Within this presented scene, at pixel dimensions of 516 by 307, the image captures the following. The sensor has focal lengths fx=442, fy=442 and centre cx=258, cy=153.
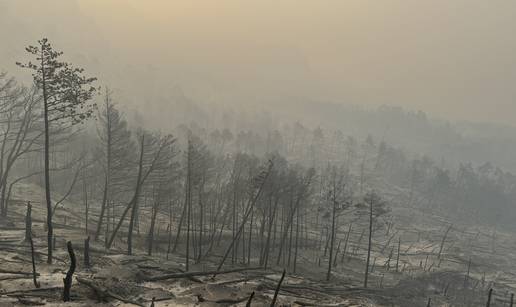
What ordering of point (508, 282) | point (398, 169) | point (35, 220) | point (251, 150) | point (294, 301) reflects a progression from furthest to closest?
point (398, 169) < point (251, 150) < point (508, 282) < point (35, 220) < point (294, 301)

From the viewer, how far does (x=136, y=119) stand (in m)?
150

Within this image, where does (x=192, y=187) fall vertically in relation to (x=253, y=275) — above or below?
above

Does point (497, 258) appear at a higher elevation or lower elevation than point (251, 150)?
lower

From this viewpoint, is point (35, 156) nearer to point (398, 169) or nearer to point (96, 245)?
point (96, 245)

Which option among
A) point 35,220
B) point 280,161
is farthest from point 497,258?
point 35,220

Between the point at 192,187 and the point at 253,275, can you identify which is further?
the point at 192,187

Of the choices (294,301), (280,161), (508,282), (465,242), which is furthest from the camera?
(465,242)

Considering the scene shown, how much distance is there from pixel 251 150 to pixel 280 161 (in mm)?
66536

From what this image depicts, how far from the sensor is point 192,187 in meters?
57.8

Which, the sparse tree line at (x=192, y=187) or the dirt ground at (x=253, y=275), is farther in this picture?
the sparse tree line at (x=192, y=187)

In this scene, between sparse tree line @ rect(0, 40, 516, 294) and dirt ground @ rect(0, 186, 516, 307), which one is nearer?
dirt ground @ rect(0, 186, 516, 307)

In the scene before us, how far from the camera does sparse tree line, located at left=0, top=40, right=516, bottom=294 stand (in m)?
43.6

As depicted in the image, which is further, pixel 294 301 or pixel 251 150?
pixel 251 150

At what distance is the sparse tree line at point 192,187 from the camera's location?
43.6m
